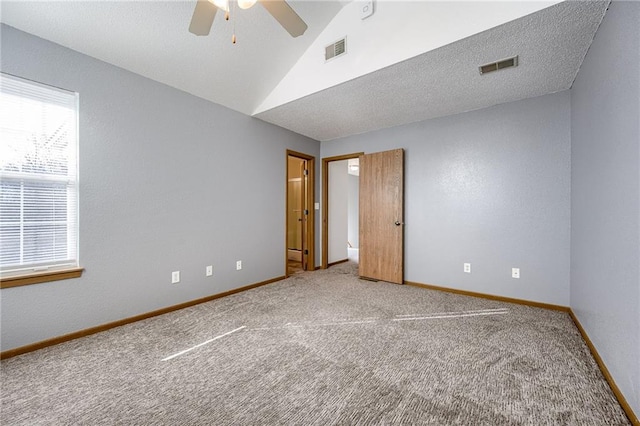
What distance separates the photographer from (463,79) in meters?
2.72

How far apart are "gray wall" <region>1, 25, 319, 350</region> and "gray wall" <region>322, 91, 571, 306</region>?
248 centimetres

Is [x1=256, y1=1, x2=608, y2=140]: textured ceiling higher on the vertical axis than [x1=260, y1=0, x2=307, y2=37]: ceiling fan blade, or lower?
higher

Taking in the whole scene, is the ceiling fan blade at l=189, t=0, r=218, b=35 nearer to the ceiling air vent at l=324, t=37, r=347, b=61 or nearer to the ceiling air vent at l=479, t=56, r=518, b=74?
the ceiling air vent at l=324, t=37, r=347, b=61

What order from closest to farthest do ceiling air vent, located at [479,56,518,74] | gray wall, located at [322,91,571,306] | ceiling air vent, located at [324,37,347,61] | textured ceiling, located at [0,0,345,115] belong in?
textured ceiling, located at [0,0,345,115] → ceiling air vent, located at [479,56,518,74] → ceiling air vent, located at [324,37,347,61] → gray wall, located at [322,91,571,306]

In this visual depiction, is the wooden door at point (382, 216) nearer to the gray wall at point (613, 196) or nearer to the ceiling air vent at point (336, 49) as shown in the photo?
the ceiling air vent at point (336, 49)

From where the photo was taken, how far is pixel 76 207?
92.4 inches

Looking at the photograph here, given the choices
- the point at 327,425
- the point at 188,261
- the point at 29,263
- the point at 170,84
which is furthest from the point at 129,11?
the point at 327,425

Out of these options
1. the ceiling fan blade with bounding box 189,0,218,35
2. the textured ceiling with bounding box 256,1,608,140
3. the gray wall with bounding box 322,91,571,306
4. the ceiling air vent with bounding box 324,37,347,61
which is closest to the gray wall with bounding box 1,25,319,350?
the textured ceiling with bounding box 256,1,608,140

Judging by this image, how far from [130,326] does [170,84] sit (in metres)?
2.57

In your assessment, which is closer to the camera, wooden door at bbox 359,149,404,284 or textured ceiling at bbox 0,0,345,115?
textured ceiling at bbox 0,0,345,115

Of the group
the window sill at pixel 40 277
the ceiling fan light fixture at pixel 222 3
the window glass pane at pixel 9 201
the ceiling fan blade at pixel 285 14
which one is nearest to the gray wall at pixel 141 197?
the window sill at pixel 40 277

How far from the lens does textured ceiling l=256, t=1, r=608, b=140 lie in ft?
6.44

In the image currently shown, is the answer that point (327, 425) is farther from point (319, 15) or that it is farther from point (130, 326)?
point (319, 15)

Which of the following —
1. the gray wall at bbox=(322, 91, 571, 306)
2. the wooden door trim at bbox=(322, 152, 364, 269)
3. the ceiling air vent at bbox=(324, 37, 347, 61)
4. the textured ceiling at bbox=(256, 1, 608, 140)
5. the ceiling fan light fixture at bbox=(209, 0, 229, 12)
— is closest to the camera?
the ceiling fan light fixture at bbox=(209, 0, 229, 12)
